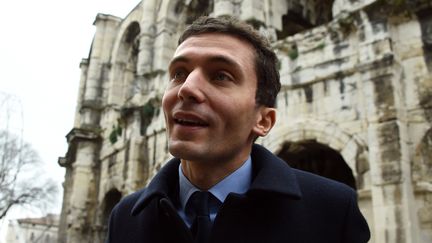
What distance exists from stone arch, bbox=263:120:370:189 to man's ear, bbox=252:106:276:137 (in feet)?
22.1

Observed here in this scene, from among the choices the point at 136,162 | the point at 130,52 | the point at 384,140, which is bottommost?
the point at 384,140

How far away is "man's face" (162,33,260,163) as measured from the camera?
1562mm

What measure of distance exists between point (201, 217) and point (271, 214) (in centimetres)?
24

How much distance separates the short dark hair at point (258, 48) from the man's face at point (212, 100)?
0.03m

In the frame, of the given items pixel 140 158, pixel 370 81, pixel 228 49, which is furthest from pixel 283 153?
pixel 228 49

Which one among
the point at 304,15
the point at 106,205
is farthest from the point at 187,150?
the point at 106,205

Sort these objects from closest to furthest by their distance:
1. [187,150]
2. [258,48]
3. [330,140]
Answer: [187,150] → [258,48] → [330,140]

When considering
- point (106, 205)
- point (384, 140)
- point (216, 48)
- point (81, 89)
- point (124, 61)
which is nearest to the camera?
point (216, 48)

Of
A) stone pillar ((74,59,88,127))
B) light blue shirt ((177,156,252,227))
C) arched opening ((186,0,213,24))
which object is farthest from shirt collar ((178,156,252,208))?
stone pillar ((74,59,88,127))

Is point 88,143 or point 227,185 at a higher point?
point 88,143

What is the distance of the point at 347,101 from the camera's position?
891 cm

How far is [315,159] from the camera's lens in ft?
37.5

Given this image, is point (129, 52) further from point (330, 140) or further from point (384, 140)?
point (384, 140)

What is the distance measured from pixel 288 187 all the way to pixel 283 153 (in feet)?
28.0
